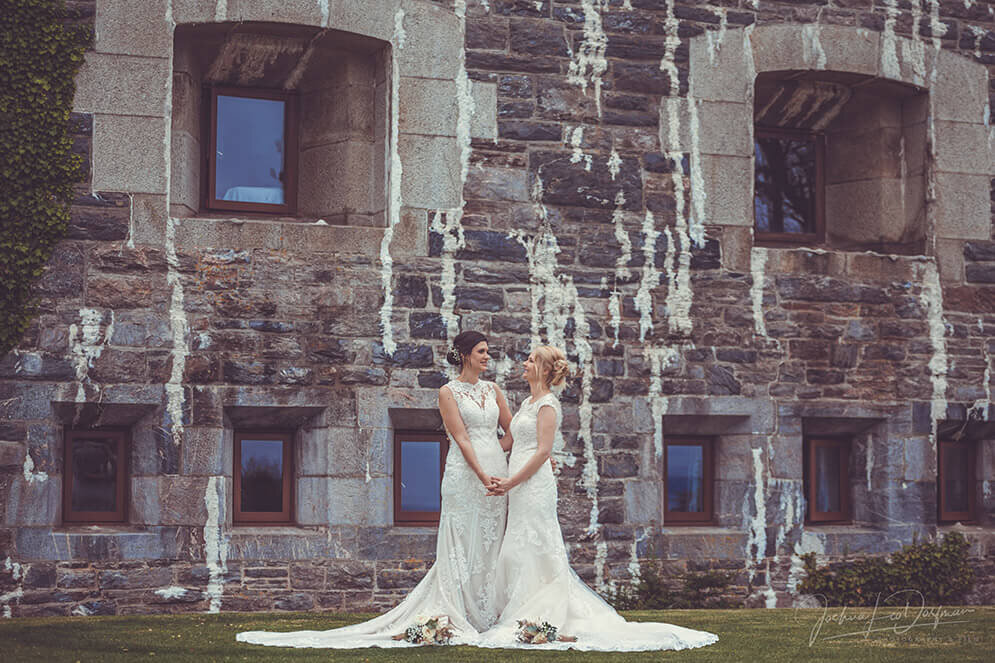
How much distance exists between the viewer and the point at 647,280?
10.6 meters

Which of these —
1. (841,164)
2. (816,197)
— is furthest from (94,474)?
(841,164)

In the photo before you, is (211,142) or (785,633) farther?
(211,142)

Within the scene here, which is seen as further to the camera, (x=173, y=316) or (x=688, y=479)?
(x=688, y=479)

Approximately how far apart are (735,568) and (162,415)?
4457mm

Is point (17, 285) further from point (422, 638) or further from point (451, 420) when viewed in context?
point (422, 638)

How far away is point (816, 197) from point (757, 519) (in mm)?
2971

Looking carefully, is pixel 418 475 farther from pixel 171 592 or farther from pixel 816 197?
pixel 816 197

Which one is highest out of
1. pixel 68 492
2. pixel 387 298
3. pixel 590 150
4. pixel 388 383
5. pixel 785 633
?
pixel 590 150

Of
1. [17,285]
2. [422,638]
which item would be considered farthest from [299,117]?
Result: [422,638]

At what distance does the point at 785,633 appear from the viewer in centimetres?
802

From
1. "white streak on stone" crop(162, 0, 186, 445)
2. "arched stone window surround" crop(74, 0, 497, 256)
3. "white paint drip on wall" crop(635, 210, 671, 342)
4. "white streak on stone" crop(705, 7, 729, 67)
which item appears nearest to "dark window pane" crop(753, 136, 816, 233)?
"white streak on stone" crop(705, 7, 729, 67)

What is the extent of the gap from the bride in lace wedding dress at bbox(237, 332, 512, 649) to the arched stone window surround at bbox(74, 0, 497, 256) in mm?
2363

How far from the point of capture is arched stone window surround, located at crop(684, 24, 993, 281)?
10852 mm

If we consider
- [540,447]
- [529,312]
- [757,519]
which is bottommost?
[757,519]
